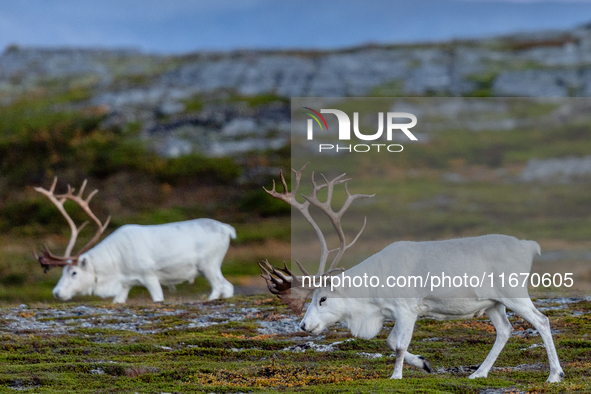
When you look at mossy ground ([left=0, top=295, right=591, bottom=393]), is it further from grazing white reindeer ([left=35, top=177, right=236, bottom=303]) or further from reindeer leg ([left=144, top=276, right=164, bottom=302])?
grazing white reindeer ([left=35, top=177, right=236, bottom=303])

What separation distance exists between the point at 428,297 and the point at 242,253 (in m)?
24.5

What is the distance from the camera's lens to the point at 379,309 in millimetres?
12164

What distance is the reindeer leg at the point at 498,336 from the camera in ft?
38.3

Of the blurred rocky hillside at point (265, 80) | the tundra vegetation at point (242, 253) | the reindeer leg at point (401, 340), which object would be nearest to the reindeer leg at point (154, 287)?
the tundra vegetation at point (242, 253)

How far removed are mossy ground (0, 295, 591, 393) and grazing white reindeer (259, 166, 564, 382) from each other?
755mm

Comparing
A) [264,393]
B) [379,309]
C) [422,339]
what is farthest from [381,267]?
[422,339]

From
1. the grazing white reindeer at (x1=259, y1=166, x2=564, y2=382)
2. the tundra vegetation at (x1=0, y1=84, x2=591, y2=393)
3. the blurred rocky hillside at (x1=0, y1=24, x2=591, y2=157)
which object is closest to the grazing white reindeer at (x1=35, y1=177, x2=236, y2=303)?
the tundra vegetation at (x1=0, y1=84, x2=591, y2=393)

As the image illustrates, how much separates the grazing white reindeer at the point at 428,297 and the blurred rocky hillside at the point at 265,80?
148 ft

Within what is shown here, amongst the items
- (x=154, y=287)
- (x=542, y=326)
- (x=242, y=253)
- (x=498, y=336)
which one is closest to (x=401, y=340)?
(x=498, y=336)

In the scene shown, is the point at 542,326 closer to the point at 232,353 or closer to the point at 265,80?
the point at 232,353

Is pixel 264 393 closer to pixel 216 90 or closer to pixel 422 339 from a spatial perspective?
pixel 422 339

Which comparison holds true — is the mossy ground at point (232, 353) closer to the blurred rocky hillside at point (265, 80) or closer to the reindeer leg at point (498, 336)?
the reindeer leg at point (498, 336)

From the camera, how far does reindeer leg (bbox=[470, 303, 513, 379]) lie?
1167 centimetres

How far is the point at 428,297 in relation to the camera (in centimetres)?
1173
